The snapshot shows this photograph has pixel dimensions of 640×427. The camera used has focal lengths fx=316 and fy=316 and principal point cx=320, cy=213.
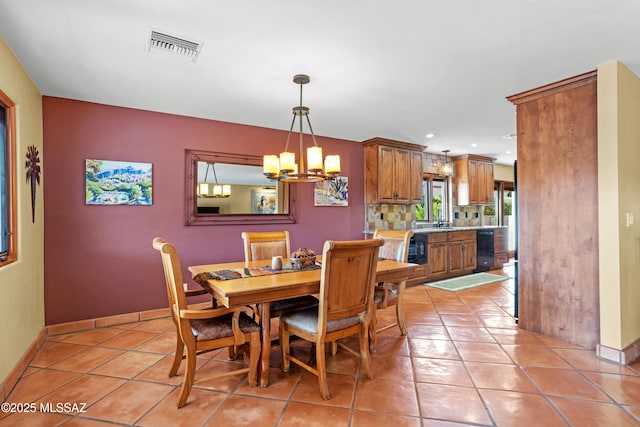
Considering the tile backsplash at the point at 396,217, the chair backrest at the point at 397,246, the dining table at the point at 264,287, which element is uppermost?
the tile backsplash at the point at 396,217

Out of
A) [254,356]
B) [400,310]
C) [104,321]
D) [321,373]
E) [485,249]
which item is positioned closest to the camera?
[321,373]

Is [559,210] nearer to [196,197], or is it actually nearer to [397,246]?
[397,246]

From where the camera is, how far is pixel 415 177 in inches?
218

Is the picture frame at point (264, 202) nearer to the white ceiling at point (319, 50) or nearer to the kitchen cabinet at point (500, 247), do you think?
the white ceiling at point (319, 50)

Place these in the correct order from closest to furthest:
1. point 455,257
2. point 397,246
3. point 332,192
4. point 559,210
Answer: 1. point 559,210
2. point 397,246
3. point 332,192
4. point 455,257

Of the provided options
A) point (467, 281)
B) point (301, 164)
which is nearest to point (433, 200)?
point (467, 281)

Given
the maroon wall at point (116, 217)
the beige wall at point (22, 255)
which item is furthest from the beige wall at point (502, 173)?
the beige wall at point (22, 255)

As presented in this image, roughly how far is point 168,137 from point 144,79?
0.98 meters

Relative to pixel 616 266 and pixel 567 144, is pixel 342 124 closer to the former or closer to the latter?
pixel 567 144

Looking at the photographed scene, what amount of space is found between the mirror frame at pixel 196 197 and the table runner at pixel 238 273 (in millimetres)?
1528

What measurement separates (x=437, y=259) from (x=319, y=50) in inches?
164

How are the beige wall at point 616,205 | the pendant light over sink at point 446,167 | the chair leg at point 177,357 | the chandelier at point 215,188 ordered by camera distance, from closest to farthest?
the chair leg at point 177,357 < the beige wall at point 616,205 < the chandelier at point 215,188 < the pendant light over sink at point 446,167

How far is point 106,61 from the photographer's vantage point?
2.45 metres

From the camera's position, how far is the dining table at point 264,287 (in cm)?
191
